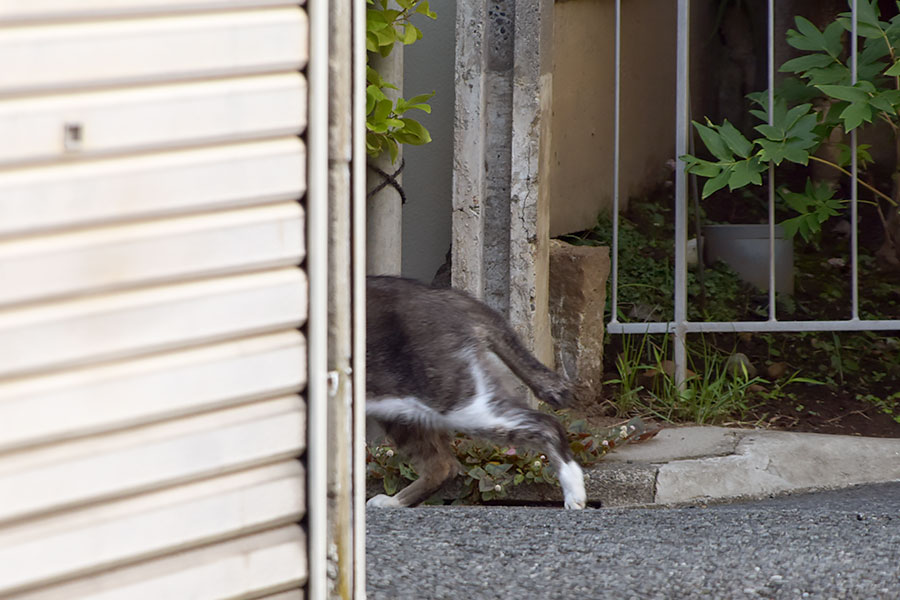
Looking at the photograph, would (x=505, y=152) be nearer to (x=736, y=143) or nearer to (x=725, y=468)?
(x=736, y=143)

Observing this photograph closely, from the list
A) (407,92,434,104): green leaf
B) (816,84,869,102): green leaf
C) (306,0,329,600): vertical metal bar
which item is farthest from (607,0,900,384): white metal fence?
(306,0,329,600): vertical metal bar

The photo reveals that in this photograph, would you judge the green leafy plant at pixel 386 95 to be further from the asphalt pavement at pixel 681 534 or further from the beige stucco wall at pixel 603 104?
the asphalt pavement at pixel 681 534

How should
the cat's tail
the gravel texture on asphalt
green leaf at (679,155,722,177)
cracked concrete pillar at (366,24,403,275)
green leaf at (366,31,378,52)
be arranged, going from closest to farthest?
the gravel texture on asphalt, the cat's tail, green leaf at (366,31,378,52), cracked concrete pillar at (366,24,403,275), green leaf at (679,155,722,177)

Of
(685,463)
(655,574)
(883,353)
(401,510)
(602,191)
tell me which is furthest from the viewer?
(602,191)

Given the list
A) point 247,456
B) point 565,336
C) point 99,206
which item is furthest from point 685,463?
point 99,206

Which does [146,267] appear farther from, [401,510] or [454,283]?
[454,283]

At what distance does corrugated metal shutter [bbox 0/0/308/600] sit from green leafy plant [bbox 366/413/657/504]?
7.37 ft

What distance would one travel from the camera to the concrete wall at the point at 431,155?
16.3ft

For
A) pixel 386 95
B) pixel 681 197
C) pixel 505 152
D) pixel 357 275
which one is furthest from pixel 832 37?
pixel 357 275

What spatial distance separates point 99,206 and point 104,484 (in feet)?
1.29

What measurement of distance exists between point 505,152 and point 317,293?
2889 millimetres

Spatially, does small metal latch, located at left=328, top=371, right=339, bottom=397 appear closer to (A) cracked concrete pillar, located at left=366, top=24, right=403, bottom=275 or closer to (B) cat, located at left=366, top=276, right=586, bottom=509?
(B) cat, located at left=366, top=276, right=586, bottom=509

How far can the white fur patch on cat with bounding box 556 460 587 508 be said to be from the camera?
3.69m

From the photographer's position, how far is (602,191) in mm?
5945
